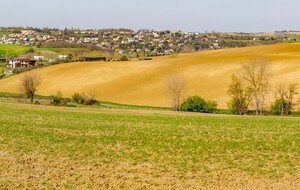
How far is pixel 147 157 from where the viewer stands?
781 inches

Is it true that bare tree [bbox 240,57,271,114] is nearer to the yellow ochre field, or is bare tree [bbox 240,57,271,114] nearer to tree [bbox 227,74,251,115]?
tree [bbox 227,74,251,115]

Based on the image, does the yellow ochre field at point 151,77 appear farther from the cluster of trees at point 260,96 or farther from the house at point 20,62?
the house at point 20,62

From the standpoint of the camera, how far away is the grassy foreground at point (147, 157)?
15.9 m

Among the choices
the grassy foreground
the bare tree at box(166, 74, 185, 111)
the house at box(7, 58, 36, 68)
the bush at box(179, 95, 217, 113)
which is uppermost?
the house at box(7, 58, 36, 68)

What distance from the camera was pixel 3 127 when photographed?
27641 millimetres

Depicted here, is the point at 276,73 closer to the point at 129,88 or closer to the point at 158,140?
the point at 129,88

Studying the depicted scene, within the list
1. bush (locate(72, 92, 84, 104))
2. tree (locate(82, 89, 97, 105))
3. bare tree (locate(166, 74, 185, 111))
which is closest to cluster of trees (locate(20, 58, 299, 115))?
bare tree (locate(166, 74, 185, 111))

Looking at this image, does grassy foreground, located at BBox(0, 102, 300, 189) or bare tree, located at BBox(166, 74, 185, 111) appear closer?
grassy foreground, located at BBox(0, 102, 300, 189)

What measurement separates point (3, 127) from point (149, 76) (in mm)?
75969

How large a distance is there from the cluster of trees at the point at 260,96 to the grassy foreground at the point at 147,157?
38847 millimetres

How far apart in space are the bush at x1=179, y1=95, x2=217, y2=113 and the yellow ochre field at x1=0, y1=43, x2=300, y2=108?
4.40m

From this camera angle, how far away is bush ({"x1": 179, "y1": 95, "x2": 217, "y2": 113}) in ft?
227

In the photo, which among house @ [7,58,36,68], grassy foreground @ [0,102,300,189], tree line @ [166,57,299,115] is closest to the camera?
grassy foreground @ [0,102,300,189]

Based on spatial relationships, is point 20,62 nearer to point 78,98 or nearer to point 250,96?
point 78,98
